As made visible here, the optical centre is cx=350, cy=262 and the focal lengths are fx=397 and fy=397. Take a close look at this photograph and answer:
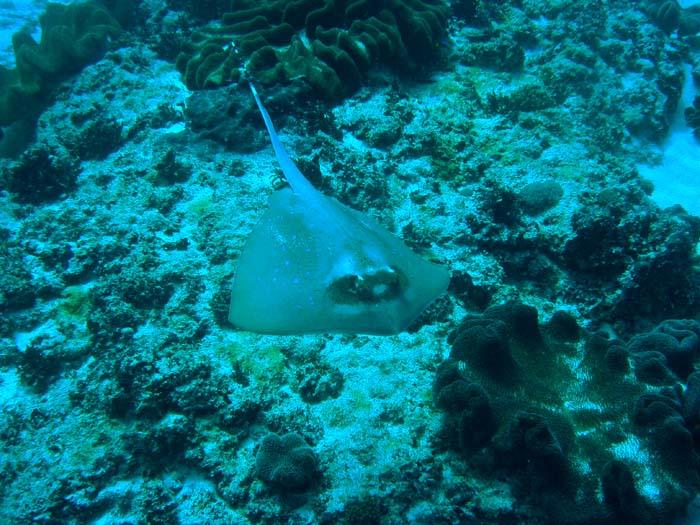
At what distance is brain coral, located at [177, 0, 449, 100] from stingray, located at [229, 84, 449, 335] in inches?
142

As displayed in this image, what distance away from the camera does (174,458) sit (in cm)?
392

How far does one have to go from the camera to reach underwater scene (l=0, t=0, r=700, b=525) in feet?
11.0

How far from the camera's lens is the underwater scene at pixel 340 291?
3.35 meters

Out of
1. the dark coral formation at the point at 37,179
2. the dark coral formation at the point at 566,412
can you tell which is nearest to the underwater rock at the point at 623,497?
the dark coral formation at the point at 566,412

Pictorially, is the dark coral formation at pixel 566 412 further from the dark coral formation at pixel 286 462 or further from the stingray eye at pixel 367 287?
the dark coral formation at pixel 286 462

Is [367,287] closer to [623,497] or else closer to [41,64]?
[623,497]

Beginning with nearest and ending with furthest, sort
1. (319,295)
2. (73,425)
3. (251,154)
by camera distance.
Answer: (319,295) → (73,425) → (251,154)

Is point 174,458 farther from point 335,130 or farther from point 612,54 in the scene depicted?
point 612,54

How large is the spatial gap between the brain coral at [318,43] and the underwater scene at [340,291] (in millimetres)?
55

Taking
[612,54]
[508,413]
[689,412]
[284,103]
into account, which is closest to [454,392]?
[508,413]

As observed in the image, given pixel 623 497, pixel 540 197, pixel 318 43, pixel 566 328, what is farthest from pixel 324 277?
pixel 318 43

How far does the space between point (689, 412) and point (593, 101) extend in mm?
8547

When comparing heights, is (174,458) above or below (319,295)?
below

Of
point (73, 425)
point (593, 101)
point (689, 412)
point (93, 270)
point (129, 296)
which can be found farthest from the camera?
point (593, 101)
